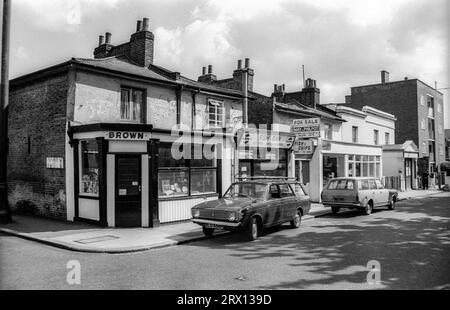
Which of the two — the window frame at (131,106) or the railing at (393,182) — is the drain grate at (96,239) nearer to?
the window frame at (131,106)

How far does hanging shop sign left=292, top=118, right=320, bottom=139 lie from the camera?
18.6 metres

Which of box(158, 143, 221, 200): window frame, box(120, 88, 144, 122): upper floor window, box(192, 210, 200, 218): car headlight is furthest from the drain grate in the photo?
box(120, 88, 144, 122): upper floor window

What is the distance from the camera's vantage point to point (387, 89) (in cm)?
4241

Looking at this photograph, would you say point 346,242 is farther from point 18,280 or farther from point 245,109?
point 245,109

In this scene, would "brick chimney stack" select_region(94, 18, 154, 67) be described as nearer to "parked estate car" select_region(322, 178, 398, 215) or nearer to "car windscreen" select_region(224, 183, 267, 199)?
"car windscreen" select_region(224, 183, 267, 199)

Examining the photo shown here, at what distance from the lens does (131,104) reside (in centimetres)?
1491

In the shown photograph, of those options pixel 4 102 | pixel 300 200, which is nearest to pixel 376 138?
pixel 300 200

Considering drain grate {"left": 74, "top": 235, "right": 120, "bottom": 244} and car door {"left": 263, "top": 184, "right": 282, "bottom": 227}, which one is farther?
car door {"left": 263, "top": 184, "right": 282, "bottom": 227}

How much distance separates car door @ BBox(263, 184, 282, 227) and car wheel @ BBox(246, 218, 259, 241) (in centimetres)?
45

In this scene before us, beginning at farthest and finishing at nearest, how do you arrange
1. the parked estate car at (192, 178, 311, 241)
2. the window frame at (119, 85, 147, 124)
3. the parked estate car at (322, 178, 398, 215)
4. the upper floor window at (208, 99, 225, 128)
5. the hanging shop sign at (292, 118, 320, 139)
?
the hanging shop sign at (292, 118, 320, 139)
the upper floor window at (208, 99, 225, 128)
the parked estate car at (322, 178, 398, 215)
the window frame at (119, 85, 147, 124)
the parked estate car at (192, 178, 311, 241)

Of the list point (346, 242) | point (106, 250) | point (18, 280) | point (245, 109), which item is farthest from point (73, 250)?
point (245, 109)

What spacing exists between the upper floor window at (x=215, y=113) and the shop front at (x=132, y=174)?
12.8 ft

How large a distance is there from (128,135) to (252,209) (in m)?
4.88

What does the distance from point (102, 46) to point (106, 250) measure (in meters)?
13.4
